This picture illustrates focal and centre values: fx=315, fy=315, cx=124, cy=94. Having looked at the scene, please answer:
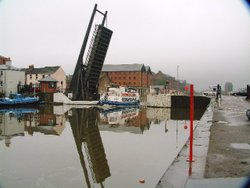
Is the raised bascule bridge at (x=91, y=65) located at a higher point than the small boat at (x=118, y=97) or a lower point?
higher

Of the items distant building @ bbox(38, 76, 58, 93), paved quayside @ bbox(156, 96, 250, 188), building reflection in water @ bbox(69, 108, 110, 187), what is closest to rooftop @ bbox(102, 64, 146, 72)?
distant building @ bbox(38, 76, 58, 93)

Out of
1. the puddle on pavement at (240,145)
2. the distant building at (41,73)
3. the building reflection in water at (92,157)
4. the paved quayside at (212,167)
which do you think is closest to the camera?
the paved quayside at (212,167)

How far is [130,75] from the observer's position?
2584 inches

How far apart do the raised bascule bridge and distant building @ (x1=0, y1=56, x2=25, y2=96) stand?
11.6 metres

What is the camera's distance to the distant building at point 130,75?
64750 millimetres

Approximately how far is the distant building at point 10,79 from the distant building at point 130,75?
964 inches

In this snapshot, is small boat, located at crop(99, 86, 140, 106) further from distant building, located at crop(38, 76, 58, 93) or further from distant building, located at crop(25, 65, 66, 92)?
distant building, located at crop(25, 65, 66, 92)

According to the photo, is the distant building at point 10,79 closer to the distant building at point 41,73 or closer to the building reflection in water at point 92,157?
the distant building at point 41,73

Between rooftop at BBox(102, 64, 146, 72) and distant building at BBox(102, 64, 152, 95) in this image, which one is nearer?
Answer: distant building at BBox(102, 64, 152, 95)

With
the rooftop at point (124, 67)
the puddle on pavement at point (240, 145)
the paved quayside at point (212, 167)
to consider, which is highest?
the rooftop at point (124, 67)

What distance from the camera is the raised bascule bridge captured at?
26641mm

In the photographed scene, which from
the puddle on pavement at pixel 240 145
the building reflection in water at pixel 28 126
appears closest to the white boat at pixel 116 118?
the building reflection in water at pixel 28 126

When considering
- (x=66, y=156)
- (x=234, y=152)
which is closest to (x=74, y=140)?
(x=66, y=156)

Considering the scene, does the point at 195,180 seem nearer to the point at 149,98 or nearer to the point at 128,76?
the point at 149,98
